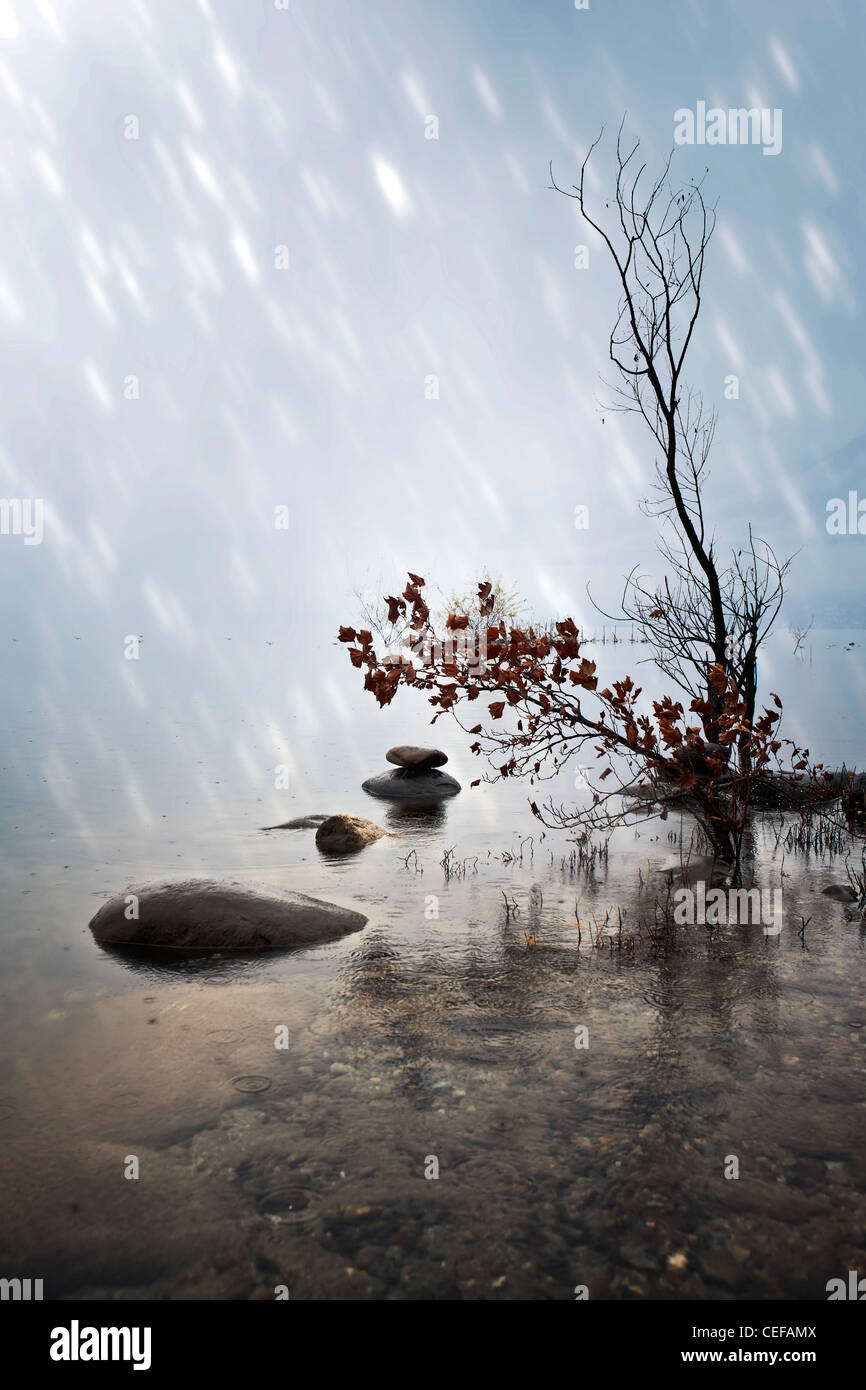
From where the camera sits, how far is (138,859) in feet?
35.8

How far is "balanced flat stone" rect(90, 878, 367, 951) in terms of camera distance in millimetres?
7008

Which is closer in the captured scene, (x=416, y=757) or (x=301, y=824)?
(x=301, y=824)

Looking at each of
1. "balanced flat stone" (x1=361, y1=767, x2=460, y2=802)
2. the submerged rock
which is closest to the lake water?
the submerged rock

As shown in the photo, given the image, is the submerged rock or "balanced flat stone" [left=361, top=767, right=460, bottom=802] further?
"balanced flat stone" [left=361, top=767, right=460, bottom=802]

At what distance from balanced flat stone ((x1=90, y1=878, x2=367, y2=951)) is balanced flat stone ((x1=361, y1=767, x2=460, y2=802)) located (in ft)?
28.0

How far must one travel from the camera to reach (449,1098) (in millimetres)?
4410

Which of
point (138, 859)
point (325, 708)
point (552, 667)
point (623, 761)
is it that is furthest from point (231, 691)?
point (552, 667)

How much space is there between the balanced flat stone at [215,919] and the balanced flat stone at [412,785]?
28.0 feet

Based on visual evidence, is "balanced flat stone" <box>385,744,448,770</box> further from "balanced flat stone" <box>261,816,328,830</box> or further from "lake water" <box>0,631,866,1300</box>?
"lake water" <box>0,631,866,1300</box>

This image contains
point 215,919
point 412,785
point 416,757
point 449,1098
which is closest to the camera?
point 449,1098

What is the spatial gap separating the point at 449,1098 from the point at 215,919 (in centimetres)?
338

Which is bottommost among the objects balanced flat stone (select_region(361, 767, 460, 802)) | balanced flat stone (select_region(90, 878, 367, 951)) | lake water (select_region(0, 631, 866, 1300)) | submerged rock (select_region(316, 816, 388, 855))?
lake water (select_region(0, 631, 866, 1300))

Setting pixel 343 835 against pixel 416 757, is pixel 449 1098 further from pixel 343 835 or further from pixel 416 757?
pixel 416 757

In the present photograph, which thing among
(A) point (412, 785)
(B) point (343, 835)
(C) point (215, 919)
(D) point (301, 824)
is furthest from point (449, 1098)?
(A) point (412, 785)
